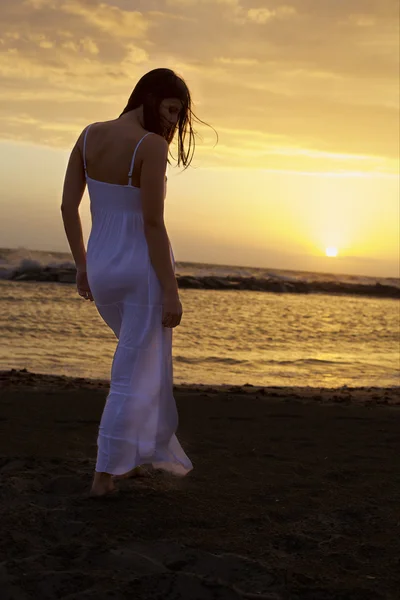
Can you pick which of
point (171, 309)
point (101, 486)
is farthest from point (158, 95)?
point (101, 486)

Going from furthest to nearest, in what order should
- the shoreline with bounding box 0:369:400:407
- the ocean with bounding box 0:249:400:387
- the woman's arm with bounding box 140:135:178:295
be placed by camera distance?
the ocean with bounding box 0:249:400:387 → the shoreline with bounding box 0:369:400:407 → the woman's arm with bounding box 140:135:178:295

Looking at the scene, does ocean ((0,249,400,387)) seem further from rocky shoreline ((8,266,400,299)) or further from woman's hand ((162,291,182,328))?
rocky shoreline ((8,266,400,299))

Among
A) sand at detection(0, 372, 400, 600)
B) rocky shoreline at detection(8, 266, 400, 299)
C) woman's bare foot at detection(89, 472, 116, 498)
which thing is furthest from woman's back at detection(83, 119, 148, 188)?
rocky shoreline at detection(8, 266, 400, 299)

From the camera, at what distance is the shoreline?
6.38 m

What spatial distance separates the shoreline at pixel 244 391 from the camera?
6.38 m

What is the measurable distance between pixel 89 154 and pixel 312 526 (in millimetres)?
2048

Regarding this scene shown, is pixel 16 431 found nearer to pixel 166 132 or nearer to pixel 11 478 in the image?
pixel 11 478

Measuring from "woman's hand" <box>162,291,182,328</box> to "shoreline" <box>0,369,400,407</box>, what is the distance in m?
3.25

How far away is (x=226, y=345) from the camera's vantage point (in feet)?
36.8

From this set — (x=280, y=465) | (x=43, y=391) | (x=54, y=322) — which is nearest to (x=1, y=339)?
(x=54, y=322)

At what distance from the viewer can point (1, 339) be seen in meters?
10.1

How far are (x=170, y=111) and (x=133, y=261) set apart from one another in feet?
2.41

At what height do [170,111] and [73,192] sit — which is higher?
[170,111]

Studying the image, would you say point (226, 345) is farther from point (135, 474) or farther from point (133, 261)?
point (133, 261)
